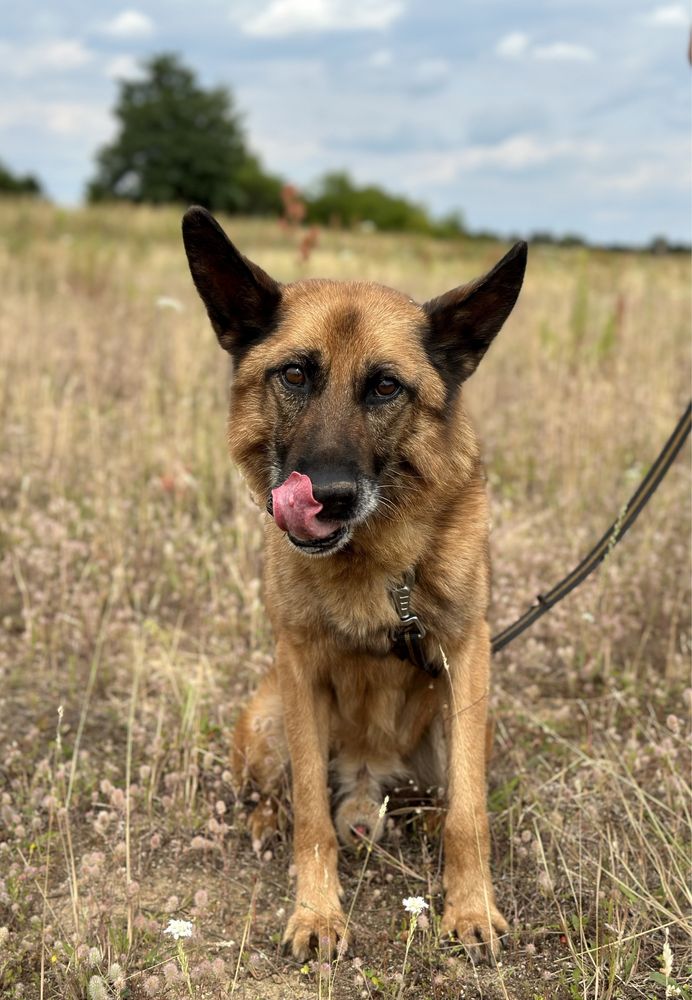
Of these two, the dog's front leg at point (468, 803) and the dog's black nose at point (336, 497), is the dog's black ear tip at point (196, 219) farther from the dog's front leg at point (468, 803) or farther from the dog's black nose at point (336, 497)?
the dog's front leg at point (468, 803)

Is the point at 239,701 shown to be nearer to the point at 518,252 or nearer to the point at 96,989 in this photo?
the point at 96,989

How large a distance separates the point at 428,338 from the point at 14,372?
498 cm

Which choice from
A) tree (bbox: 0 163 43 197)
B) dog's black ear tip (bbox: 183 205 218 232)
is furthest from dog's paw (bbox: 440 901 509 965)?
tree (bbox: 0 163 43 197)

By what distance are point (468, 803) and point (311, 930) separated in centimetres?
57

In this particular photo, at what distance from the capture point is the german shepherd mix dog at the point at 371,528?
2.41 m

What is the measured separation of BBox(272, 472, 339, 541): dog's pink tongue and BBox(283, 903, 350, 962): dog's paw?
1060mm

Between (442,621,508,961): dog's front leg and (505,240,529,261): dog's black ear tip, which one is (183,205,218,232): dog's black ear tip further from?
(442,621,508,961): dog's front leg

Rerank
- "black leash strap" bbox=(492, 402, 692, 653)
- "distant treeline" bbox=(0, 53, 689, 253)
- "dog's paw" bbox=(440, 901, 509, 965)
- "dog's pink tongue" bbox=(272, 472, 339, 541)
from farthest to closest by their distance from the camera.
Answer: "distant treeline" bbox=(0, 53, 689, 253)
"black leash strap" bbox=(492, 402, 692, 653)
"dog's paw" bbox=(440, 901, 509, 965)
"dog's pink tongue" bbox=(272, 472, 339, 541)

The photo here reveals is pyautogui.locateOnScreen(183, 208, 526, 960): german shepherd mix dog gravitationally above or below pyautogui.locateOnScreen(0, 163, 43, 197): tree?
below

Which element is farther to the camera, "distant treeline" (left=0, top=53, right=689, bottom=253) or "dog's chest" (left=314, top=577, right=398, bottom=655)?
"distant treeline" (left=0, top=53, right=689, bottom=253)

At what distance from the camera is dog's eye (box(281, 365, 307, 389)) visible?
246 centimetres

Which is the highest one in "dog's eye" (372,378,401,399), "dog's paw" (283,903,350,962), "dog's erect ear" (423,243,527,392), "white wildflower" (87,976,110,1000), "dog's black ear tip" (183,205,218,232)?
"dog's black ear tip" (183,205,218,232)

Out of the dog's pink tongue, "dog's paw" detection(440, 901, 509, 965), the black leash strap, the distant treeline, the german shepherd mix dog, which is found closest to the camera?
the dog's pink tongue

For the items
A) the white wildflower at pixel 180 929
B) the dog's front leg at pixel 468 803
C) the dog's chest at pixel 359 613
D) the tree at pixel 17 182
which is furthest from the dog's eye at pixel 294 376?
the tree at pixel 17 182
